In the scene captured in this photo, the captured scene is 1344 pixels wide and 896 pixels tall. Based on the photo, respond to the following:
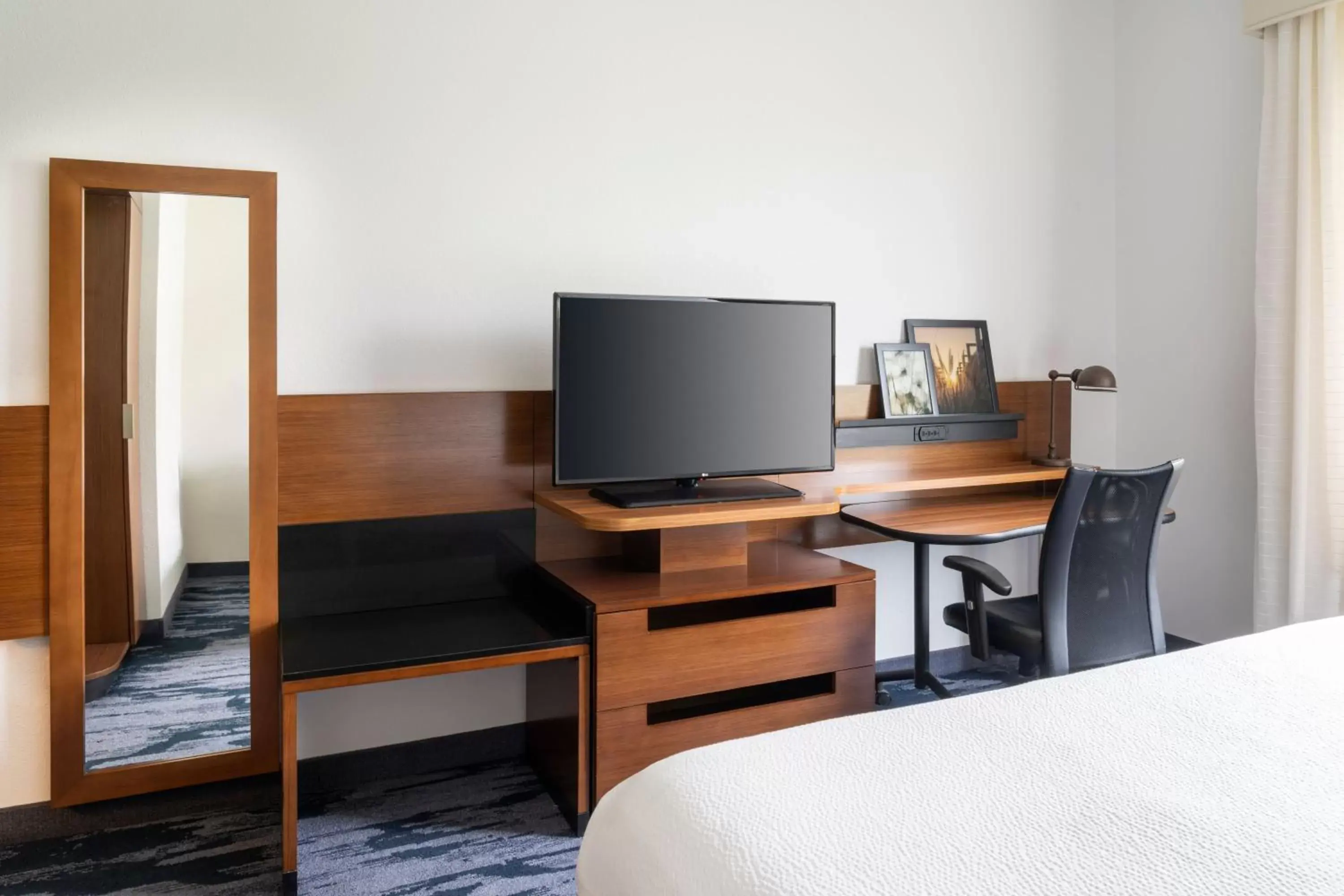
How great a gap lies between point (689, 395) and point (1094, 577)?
115 cm

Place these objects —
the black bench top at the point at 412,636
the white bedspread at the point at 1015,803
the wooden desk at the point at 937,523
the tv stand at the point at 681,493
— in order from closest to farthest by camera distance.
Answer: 1. the white bedspread at the point at 1015,803
2. the black bench top at the point at 412,636
3. the tv stand at the point at 681,493
4. the wooden desk at the point at 937,523

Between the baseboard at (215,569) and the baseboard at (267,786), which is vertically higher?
the baseboard at (215,569)

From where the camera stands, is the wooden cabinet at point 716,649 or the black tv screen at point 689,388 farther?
the black tv screen at point 689,388

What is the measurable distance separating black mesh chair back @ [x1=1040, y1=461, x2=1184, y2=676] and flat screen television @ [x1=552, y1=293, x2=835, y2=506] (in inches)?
28.0

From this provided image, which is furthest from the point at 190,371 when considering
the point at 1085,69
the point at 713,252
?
the point at 1085,69

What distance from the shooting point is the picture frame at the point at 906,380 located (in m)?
3.14

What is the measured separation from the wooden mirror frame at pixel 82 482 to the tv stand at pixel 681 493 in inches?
34.4

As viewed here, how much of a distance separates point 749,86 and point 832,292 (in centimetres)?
71

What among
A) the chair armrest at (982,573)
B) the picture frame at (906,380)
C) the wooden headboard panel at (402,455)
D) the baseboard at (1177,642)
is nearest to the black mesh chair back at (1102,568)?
the chair armrest at (982,573)

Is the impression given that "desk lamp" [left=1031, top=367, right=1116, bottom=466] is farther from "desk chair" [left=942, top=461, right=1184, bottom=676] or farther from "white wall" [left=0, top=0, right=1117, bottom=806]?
"desk chair" [left=942, top=461, right=1184, bottom=676]

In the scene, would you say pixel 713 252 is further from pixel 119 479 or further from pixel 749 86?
pixel 119 479

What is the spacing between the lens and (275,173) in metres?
2.30

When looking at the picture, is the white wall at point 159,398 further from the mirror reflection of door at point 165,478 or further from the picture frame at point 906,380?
the picture frame at point 906,380

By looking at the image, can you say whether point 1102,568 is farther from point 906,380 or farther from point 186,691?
point 186,691
